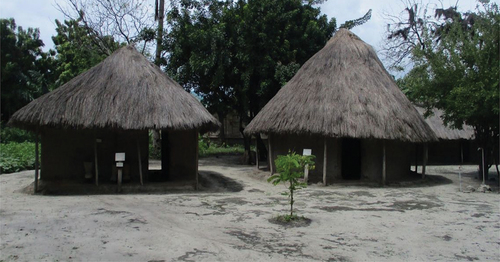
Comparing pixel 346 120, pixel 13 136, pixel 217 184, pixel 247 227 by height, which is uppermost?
pixel 346 120

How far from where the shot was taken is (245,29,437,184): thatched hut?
42.2ft

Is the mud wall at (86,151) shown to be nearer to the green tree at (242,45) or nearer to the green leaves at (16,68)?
the green tree at (242,45)

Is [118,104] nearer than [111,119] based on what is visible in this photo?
No

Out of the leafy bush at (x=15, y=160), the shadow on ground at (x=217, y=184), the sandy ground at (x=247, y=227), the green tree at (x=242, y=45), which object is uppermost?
the green tree at (x=242, y=45)

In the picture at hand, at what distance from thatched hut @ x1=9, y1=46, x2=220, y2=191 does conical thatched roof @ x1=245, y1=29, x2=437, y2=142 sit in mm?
→ 2661

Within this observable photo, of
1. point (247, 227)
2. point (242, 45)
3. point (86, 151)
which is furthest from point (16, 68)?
point (247, 227)

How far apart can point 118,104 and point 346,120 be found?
682cm

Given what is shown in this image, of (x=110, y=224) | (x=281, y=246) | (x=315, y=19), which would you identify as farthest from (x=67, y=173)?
(x=315, y=19)

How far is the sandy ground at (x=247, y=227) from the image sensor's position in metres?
6.04

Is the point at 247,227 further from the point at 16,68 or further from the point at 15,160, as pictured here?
the point at 16,68

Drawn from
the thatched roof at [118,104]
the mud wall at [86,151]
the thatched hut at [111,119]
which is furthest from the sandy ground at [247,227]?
the thatched roof at [118,104]

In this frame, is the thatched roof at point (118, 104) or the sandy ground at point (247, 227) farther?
the thatched roof at point (118, 104)

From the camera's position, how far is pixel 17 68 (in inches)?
1090

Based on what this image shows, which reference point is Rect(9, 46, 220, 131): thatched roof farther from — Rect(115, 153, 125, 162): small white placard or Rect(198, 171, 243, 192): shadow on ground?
Rect(198, 171, 243, 192): shadow on ground
